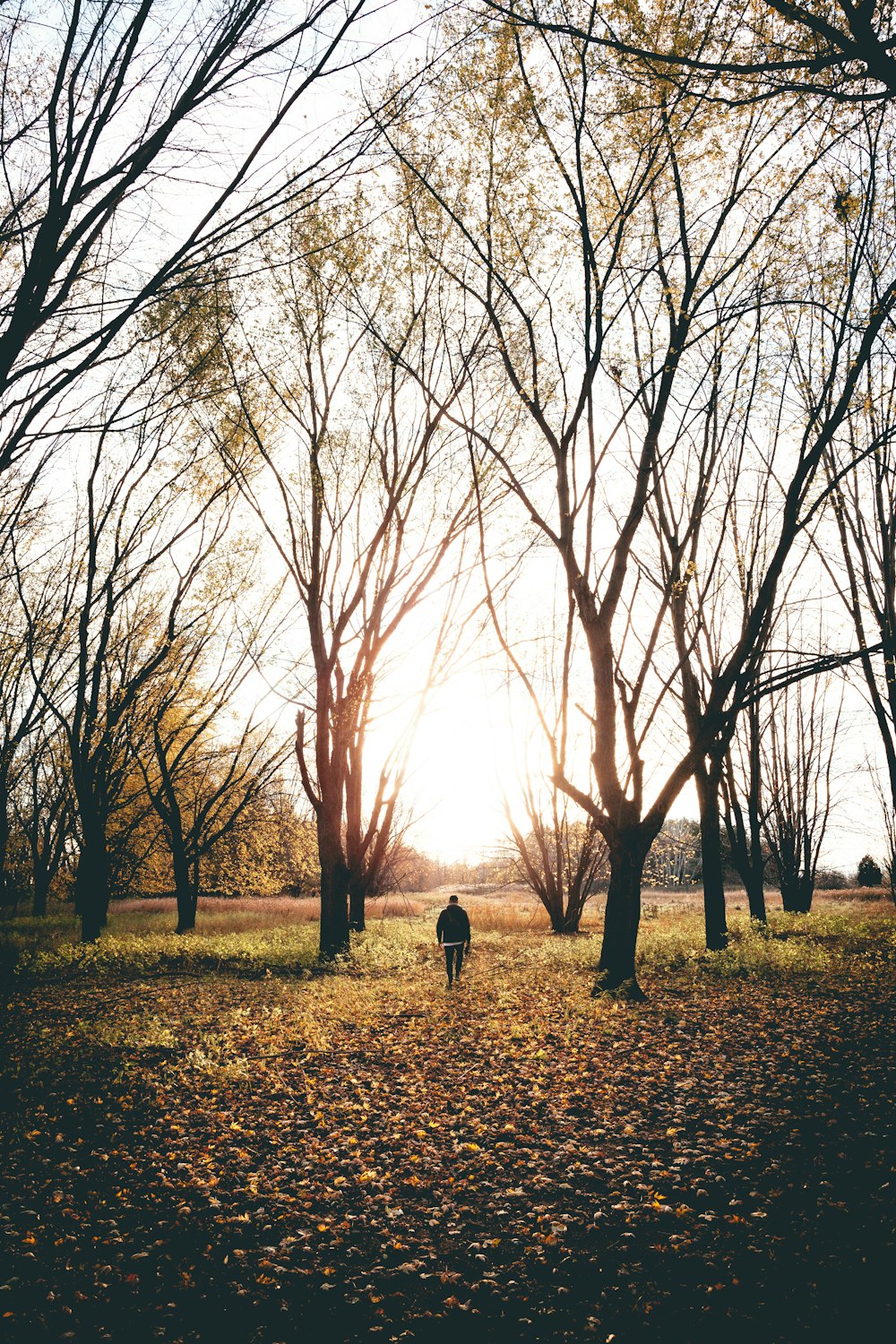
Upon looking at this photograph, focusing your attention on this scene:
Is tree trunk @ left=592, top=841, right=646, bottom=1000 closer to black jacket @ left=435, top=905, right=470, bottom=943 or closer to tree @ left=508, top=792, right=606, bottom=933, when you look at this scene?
black jacket @ left=435, top=905, right=470, bottom=943

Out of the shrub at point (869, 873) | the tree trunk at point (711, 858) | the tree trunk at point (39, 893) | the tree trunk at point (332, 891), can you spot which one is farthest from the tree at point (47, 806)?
the shrub at point (869, 873)

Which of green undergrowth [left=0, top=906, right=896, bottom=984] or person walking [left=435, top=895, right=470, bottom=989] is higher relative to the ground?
person walking [left=435, top=895, right=470, bottom=989]

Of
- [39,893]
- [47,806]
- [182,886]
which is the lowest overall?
[39,893]

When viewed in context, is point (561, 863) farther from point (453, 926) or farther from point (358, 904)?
point (453, 926)

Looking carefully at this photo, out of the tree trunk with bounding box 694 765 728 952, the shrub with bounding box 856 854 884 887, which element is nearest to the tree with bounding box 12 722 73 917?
the tree trunk with bounding box 694 765 728 952

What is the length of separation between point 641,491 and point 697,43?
4.76 m

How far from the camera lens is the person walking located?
10953 millimetres

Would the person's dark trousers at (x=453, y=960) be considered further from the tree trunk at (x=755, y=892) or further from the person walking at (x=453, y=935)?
the tree trunk at (x=755, y=892)

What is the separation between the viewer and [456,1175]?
4.42 metres

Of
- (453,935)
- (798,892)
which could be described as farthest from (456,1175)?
(798,892)

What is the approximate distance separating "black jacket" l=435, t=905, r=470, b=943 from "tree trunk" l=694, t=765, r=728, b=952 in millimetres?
5404

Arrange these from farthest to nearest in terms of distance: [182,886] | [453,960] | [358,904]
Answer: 1. [182,886]
2. [358,904]
3. [453,960]

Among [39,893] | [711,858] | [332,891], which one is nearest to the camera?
[332,891]

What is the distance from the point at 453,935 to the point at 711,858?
20.9 feet
